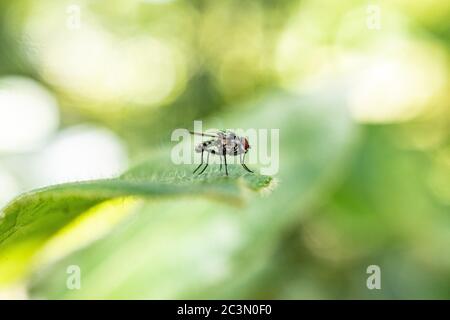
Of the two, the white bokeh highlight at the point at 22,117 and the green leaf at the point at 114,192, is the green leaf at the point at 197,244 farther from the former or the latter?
the white bokeh highlight at the point at 22,117

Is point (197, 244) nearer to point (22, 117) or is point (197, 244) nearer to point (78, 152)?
point (78, 152)

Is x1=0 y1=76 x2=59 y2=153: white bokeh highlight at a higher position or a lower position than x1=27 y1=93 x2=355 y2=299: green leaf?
higher

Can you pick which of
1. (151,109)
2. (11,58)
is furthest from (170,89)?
(11,58)

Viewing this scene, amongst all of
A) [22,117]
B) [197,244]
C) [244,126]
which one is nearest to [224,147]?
[197,244]

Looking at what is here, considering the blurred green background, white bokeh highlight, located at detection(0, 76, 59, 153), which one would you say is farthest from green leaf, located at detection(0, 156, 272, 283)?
white bokeh highlight, located at detection(0, 76, 59, 153)

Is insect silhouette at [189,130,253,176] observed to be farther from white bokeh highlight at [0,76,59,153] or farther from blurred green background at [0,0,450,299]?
white bokeh highlight at [0,76,59,153]

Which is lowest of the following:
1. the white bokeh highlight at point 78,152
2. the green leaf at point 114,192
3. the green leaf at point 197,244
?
the green leaf at point 114,192

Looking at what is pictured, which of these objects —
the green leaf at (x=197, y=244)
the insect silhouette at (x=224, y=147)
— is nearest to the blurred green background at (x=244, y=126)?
the green leaf at (x=197, y=244)

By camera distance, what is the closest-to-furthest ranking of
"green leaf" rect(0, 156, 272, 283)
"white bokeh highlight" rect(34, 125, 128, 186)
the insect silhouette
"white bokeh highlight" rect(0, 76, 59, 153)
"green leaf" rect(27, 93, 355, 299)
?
1. "green leaf" rect(0, 156, 272, 283)
2. the insect silhouette
3. "green leaf" rect(27, 93, 355, 299)
4. "white bokeh highlight" rect(34, 125, 128, 186)
5. "white bokeh highlight" rect(0, 76, 59, 153)

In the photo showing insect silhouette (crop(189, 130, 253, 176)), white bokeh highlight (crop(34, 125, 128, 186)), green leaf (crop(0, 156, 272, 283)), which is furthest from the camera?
white bokeh highlight (crop(34, 125, 128, 186))
